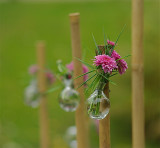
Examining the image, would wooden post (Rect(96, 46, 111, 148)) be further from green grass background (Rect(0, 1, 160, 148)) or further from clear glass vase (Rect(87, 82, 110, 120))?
green grass background (Rect(0, 1, 160, 148))

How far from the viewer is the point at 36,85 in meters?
1.61

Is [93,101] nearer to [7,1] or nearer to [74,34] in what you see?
[74,34]

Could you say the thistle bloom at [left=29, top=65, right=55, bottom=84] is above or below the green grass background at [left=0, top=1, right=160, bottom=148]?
above

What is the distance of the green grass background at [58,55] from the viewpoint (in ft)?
7.14

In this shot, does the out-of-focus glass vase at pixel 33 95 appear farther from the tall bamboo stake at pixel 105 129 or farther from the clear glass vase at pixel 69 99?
the tall bamboo stake at pixel 105 129

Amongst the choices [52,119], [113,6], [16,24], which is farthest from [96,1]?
[52,119]

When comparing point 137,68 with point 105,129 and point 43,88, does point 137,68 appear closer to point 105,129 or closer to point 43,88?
point 105,129

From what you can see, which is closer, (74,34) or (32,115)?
(74,34)

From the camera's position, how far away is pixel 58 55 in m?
3.28

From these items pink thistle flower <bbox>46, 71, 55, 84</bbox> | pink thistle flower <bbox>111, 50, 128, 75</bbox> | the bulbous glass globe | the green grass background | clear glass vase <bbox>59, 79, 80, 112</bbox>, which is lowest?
the green grass background

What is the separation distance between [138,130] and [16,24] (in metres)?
3.00

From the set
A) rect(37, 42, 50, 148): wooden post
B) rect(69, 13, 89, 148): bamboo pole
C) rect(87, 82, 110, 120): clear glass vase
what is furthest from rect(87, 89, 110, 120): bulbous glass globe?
rect(37, 42, 50, 148): wooden post

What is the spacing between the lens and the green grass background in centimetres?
218

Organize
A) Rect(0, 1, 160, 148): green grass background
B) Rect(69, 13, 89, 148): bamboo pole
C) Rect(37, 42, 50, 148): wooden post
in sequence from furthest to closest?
Rect(0, 1, 160, 148): green grass background, Rect(37, 42, 50, 148): wooden post, Rect(69, 13, 89, 148): bamboo pole
